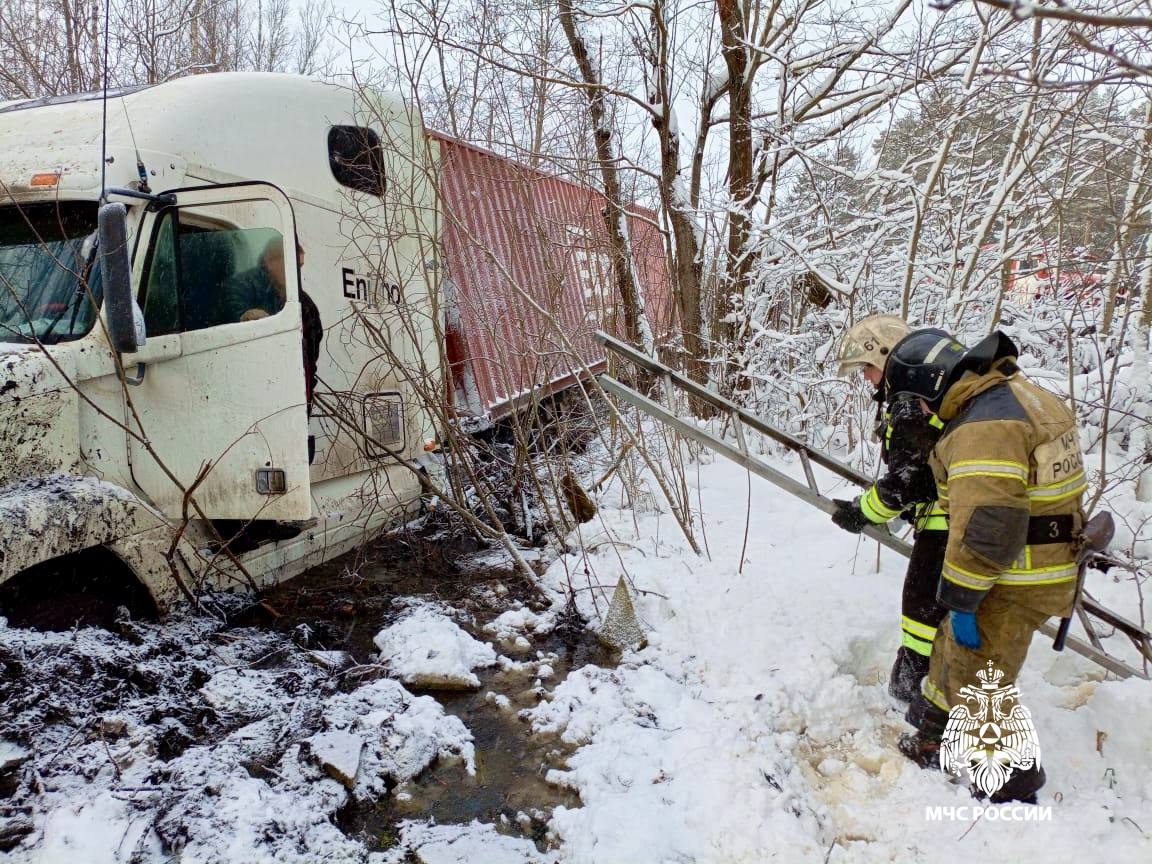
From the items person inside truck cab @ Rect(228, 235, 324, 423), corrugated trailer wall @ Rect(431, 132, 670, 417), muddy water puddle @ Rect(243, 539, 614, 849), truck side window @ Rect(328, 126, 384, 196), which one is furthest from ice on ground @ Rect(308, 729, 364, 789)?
truck side window @ Rect(328, 126, 384, 196)

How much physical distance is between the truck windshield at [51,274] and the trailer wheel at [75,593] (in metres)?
1.04

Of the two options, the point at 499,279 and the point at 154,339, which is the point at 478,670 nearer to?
the point at 154,339

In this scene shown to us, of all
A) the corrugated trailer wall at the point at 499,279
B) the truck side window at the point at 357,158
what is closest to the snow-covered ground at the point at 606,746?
the corrugated trailer wall at the point at 499,279

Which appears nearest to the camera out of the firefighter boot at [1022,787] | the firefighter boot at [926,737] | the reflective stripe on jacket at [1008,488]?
the reflective stripe on jacket at [1008,488]

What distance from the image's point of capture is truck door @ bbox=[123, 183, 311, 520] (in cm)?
358

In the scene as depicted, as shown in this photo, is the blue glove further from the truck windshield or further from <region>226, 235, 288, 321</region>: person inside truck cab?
the truck windshield

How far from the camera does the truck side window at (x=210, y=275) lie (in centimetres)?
360

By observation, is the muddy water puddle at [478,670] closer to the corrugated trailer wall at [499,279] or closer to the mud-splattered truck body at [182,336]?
the mud-splattered truck body at [182,336]

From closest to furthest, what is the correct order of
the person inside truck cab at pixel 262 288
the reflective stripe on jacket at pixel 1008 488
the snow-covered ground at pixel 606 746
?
the reflective stripe on jacket at pixel 1008 488, the snow-covered ground at pixel 606 746, the person inside truck cab at pixel 262 288

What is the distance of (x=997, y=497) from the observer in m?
2.34

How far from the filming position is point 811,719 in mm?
3145

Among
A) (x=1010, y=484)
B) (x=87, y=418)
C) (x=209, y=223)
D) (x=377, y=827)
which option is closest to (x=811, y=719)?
(x=1010, y=484)

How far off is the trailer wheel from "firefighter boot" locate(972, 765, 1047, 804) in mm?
3646

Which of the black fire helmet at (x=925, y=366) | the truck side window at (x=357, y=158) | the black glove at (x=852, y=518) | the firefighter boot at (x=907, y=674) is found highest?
the truck side window at (x=357, y=158)
